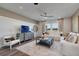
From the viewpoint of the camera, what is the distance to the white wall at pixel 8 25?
4.40m

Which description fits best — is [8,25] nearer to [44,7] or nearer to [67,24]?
[44,7]

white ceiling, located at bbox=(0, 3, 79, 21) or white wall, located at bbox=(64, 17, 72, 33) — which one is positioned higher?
white ceiling, located at bbox=(0, 3, 79, 21)

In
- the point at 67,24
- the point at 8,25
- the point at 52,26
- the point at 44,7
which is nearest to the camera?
the point at 44,7

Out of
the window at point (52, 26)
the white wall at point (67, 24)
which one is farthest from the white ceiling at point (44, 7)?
the window at point (52, 26)

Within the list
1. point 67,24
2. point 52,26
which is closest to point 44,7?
point 67,24

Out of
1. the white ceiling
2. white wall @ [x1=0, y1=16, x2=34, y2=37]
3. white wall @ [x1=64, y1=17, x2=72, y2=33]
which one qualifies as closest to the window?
white wall @ [x1=64, y1=17, x2=72, y2=33]

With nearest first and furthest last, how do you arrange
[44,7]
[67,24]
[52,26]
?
[44,7] < [67,24] < [52,26]

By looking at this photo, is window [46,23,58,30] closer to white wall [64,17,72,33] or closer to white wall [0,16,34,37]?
white wall [64,17,72,33]

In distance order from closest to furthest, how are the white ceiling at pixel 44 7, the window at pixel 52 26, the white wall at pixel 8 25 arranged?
the white ceiling at pixel 44 7 < the white wall at pixel 8 25 < the window at pixel 52 26

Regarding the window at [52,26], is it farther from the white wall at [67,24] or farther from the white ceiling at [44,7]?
the white ceiling at [44,7]

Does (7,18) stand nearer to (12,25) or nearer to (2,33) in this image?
(12,25)

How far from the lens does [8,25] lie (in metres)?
4.86

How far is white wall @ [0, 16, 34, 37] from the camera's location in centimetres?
440

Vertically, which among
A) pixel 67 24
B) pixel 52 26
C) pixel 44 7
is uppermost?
pixel 44 7
